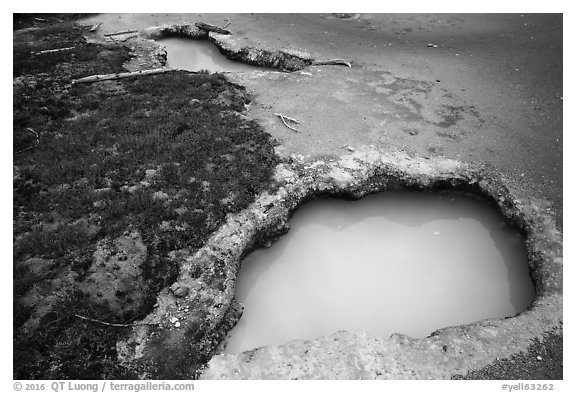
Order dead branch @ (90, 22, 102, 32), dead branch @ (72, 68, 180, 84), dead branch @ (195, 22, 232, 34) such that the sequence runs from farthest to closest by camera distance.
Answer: dead branch @ (90, 22, 102, 32)
dead branch @ (195, 22, 232, 34)
dead branch @ (72, 68, 180, 84)

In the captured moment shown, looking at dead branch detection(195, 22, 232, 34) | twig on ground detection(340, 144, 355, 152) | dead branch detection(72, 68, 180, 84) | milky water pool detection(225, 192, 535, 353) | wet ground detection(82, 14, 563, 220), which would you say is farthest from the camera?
dead branch detection(195, 22, 232, 34)

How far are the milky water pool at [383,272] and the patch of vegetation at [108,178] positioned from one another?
2.80 metres

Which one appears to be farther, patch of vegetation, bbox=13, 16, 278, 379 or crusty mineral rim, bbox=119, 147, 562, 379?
patch of vegetation, bbox=13, 16, 278, 379

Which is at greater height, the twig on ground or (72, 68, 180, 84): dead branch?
(72, 68, 180, 84): dead branch

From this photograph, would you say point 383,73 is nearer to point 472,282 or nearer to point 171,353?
point 472,282

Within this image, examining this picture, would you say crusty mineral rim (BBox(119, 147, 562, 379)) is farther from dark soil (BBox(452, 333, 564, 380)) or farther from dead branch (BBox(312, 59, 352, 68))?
dead branch (BBox(312, 59, 352, 68))

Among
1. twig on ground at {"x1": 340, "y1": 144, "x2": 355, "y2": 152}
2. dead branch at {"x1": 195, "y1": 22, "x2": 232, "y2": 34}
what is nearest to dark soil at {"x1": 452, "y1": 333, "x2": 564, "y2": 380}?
twig on ground at {"x1": 340, "y1": 144, "x2": 355, "y2": 152}

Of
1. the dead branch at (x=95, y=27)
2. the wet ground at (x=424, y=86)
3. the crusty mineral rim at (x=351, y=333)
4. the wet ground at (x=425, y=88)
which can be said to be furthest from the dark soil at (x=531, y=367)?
the dead branch at (x=95, y=27)

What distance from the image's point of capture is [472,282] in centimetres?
1460

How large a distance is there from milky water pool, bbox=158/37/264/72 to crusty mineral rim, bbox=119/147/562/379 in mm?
13688

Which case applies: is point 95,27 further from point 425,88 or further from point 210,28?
point 425,88

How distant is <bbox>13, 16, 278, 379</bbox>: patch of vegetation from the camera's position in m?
12.1
